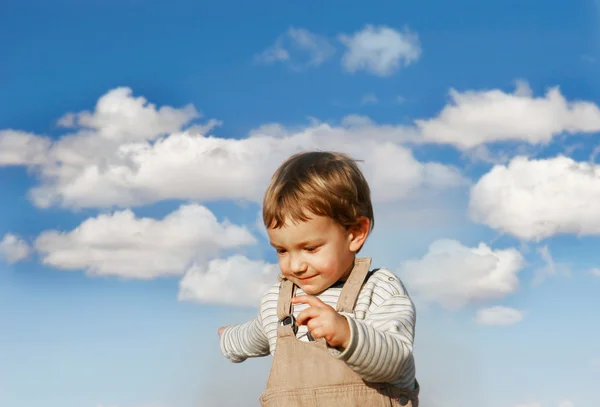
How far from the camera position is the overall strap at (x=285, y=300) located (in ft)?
13.1

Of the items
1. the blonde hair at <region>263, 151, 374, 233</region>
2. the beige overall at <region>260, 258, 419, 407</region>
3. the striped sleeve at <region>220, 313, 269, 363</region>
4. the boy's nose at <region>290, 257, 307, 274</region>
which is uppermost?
the blonde hair at <region>263, 151, 374, 233</region>

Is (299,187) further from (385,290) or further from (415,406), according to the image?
(415,406)

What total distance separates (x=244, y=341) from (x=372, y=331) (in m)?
1.32

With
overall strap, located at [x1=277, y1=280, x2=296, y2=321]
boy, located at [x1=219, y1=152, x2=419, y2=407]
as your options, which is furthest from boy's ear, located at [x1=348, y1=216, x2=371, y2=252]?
overall strap, located at [x1=277, y1=280, x2=296, y2=321]

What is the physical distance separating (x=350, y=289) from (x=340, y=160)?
25.9 inches

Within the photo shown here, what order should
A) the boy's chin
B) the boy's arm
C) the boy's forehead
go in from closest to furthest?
the boy's arm → the boy's forehead → the boy's chin

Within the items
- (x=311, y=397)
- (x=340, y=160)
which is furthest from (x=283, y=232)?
(x=311, y=397)

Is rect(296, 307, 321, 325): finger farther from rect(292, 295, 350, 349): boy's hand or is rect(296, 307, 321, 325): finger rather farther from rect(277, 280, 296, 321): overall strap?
rect(277, 280, 296, 321): overall strap

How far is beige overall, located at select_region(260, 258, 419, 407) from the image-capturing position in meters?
3.65

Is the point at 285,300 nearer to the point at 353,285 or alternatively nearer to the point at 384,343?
the point at 353,285

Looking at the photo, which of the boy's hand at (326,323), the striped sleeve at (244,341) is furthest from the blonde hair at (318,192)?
the striped sleeve at (244,341)

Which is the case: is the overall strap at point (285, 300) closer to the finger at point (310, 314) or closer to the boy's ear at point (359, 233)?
the boy's ear at point (359, 233)

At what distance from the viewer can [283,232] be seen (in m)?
3.81

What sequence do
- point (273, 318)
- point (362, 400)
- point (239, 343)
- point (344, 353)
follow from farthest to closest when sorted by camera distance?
point (239, 343) → point (273, 318) → point (362, 400) → point (344, 353)
